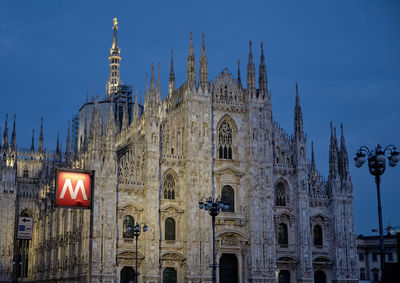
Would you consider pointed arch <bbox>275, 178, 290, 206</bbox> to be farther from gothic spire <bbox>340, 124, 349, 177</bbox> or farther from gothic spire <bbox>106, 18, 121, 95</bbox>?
gothic spire <bbox>106, 18, 121, 95</bbox>

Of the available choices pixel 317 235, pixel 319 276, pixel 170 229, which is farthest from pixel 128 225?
pixel 319 276

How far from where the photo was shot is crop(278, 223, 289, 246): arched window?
195 ft

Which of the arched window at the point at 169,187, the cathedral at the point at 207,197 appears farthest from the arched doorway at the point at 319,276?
the arched window at the point at 169,187

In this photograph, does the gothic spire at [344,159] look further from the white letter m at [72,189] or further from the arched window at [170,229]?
the white letter m at [72,189]

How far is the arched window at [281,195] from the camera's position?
2378 inches

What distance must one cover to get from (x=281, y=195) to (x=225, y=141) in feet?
27.9

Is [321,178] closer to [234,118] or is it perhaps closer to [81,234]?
[234,118]

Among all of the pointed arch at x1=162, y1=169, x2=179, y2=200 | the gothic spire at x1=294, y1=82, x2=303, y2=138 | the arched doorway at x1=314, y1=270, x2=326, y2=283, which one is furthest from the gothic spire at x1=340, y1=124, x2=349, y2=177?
the pointed arch at x1=162, y1=169, x2=179, y2=200

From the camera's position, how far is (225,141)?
194ft

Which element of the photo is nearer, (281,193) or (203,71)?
(203,71)

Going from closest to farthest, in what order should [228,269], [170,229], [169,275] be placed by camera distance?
[169,275]
[170,229]
[228,269]

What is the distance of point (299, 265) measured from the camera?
58.7 m

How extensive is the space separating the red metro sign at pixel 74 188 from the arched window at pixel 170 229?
17.3 meters

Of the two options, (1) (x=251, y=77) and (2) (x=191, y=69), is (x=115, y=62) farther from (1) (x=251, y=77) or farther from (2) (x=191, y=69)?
(2) (x=191, y=69)
